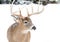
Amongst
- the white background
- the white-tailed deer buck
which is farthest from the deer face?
the white background

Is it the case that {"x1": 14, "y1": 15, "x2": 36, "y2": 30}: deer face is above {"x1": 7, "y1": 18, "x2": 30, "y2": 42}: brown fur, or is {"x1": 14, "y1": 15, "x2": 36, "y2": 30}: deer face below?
above

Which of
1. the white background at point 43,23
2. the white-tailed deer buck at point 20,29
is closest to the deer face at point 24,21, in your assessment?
the white-tailed deer buck at point 20,29

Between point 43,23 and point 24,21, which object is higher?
point 24,21

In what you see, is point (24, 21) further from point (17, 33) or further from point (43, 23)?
point (43, 23)

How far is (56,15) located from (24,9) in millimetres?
412

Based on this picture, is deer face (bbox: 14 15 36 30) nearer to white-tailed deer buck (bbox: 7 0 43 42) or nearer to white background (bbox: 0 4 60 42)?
white-tailed deer buck (bbox: 7 0 43 42)

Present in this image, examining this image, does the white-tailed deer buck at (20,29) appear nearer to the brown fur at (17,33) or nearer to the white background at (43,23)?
the brown fur at (17,33)

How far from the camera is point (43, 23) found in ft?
6.97

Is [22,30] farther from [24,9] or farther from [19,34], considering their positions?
[24,9]

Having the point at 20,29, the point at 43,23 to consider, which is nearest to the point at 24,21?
the point at 20,29

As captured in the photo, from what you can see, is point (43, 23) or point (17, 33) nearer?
point (17, 33)

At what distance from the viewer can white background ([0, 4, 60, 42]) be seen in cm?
205

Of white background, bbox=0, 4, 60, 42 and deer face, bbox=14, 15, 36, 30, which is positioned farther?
white background, bbox=0, 4, 60, 42

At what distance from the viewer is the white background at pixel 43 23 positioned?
80.7 inches
